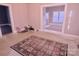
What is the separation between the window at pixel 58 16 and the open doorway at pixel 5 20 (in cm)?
57

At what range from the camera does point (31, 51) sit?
111cm

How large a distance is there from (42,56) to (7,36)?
51cm

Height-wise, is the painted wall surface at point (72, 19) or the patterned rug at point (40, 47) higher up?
the painted wall surface at point (72, 19)

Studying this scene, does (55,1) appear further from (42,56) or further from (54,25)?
(42,56)

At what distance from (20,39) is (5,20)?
301 millimetres

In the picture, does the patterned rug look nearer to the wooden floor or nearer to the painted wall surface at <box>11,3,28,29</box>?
the wooden floor

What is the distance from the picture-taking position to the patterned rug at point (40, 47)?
109 cm

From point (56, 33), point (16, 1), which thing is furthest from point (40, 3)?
point (56, 33)

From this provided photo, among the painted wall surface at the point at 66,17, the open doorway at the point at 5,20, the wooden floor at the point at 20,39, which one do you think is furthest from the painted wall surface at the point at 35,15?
the open doorway at the point at 5,20

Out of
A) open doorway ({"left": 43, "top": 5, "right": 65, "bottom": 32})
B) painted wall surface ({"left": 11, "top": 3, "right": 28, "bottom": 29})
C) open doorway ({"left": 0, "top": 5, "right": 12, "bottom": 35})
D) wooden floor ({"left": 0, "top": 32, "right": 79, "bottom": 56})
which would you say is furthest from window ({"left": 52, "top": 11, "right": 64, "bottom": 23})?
open doorway ({"left": 0, "top": 5, "right": 12, "bottom": 35})

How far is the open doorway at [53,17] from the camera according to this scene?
1.07m

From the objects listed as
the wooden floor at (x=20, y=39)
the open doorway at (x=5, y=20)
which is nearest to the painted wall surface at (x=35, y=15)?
the wooden floor at (x=20, y=39)

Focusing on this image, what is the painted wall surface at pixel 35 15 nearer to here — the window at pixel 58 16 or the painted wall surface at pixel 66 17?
the painted wall surface at pixel 66 17

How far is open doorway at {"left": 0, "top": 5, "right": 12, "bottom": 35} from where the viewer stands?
3.48 feet
